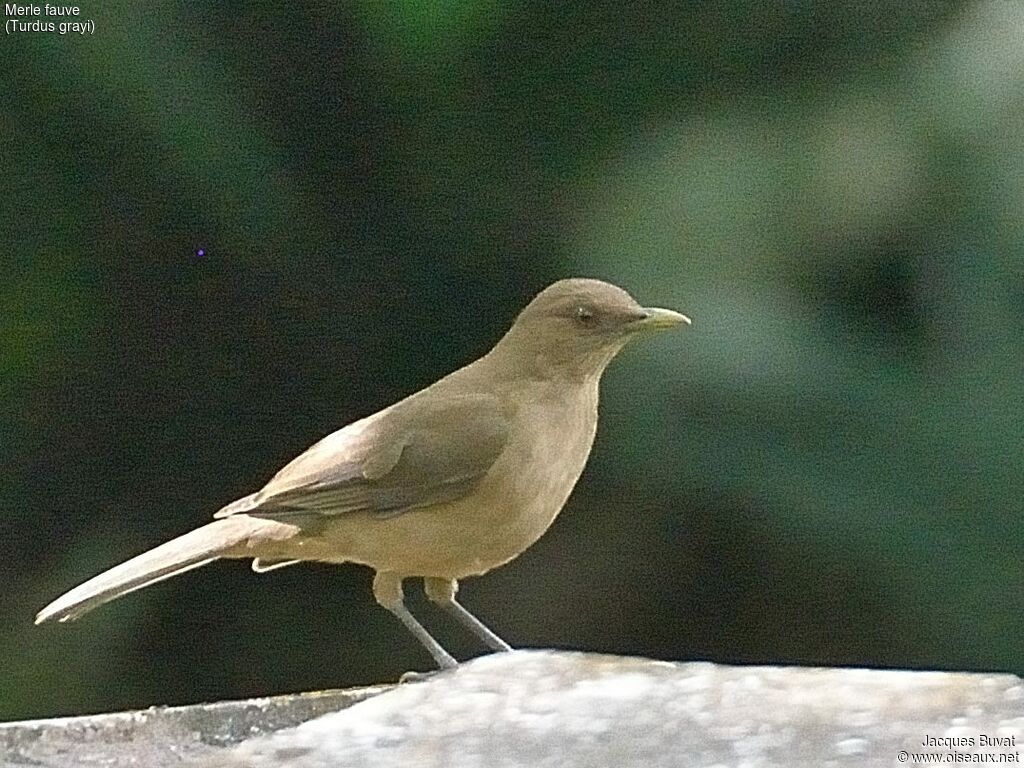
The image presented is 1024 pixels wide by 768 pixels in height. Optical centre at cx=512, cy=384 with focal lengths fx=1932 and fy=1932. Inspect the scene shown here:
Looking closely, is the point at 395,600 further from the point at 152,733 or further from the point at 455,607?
the point at 152,733

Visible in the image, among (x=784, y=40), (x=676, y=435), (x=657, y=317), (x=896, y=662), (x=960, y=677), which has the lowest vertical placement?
(x=896, y=662)

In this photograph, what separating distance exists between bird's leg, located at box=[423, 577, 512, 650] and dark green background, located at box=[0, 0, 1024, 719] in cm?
20

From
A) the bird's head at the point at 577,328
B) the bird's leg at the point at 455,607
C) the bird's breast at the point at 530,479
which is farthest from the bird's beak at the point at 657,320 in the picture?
the bird's leg at the point at 455,607

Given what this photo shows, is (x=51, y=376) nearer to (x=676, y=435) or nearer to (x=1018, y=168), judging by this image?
(x=676, y=435)

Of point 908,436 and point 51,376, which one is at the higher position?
point 51,376

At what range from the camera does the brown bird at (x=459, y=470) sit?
2.95 m

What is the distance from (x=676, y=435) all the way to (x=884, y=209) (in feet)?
1.91

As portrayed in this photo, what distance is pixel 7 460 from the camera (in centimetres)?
378

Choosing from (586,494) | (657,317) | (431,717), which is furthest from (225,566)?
(431,717)

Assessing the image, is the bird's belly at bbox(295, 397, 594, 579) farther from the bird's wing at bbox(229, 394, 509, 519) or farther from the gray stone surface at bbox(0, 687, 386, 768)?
the gray stone surface at bbox(0, 687, 386, 768)

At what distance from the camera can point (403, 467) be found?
301 centimetres

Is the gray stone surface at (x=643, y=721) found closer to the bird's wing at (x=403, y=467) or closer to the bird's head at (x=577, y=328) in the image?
the bird's wing at (x=403, y=467)

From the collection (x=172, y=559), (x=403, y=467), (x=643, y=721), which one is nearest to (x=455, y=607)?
(x=403, y=467)

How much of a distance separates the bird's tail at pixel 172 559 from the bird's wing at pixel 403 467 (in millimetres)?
39
